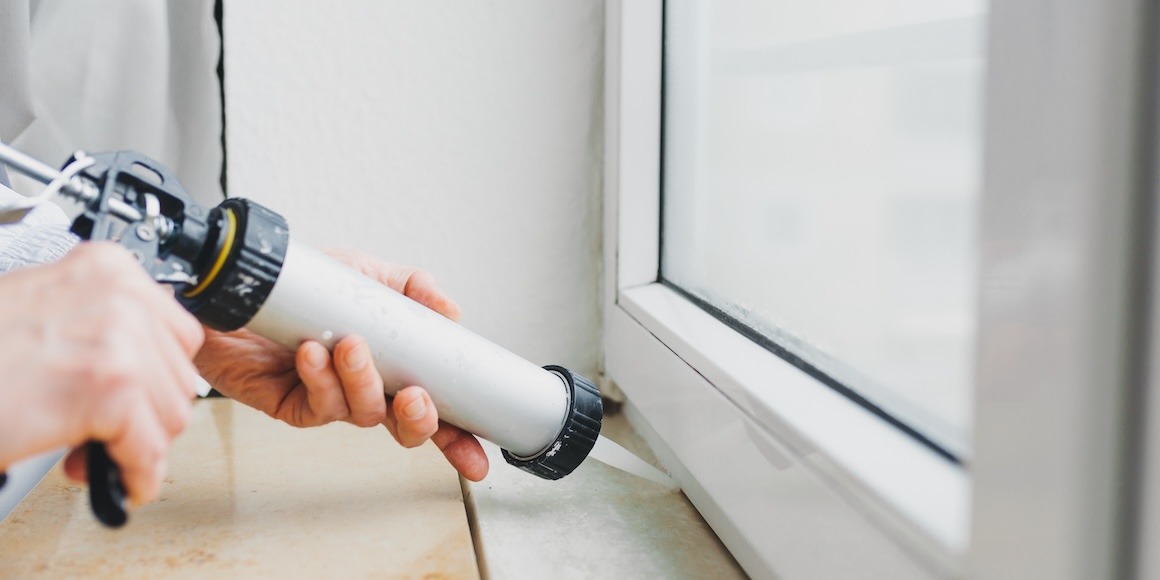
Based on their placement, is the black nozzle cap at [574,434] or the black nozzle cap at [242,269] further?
the black nozzle cap at [574,434]

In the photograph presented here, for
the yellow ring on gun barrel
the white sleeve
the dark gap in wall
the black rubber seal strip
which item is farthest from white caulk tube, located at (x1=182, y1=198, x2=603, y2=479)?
the dark gap in wall

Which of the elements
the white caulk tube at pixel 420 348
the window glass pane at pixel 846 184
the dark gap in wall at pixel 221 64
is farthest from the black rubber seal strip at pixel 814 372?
the dark gap in wall at pixel 221 64

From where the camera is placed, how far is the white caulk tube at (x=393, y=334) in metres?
0.39

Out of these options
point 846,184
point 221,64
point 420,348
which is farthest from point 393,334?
point 221,64

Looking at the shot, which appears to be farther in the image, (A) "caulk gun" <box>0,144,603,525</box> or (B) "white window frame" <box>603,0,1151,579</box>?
(A) "caulk gun" <box>0,144,603,525</box>

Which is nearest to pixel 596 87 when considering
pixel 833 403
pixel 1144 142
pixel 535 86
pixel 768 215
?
pixel 535 86

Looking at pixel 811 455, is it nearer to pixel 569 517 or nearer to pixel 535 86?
pixel 569 517

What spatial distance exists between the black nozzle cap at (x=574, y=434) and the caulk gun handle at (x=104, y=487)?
0.87ft

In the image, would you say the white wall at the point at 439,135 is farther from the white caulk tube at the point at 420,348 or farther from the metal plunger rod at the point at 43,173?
the metal plunger rod at the point at 43,173

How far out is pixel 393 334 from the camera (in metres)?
0.44

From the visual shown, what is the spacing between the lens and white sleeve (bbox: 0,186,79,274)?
53 cm

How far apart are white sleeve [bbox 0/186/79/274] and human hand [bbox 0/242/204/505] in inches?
11.1

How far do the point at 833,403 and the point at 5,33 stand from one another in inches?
24.0

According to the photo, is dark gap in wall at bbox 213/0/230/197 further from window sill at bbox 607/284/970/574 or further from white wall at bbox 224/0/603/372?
window sill at bbox 607/284/970/574
